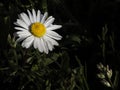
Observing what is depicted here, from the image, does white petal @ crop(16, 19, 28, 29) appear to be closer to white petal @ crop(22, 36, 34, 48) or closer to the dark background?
white petal @ crop(22, 36, 34, 48)

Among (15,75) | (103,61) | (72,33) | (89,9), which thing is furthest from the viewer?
(89,9)

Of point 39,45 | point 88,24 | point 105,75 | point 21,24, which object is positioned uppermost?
point 21,24

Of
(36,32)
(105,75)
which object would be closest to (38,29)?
(36,32)

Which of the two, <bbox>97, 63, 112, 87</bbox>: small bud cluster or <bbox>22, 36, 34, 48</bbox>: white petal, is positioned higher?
<bbox>22, 36, 34, 48</bbox>: white petal

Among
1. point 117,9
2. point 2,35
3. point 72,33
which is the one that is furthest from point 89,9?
point 2,35

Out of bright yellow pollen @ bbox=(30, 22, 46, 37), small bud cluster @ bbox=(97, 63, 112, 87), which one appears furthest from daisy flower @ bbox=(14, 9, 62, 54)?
small bud cluster @ bbox=(97, 63, 112, 87)

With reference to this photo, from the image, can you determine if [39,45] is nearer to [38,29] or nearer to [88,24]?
[38,29]

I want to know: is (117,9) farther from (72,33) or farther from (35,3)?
(35,3)
